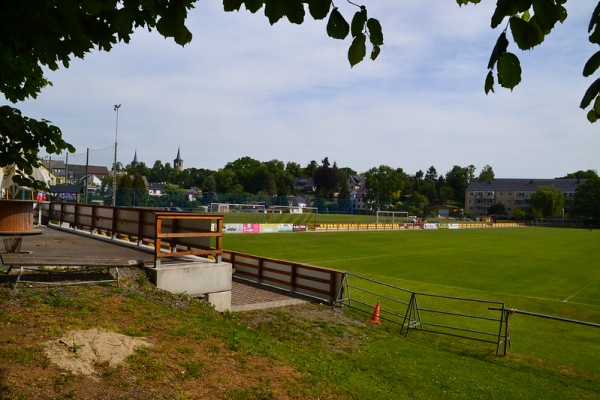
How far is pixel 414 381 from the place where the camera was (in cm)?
820

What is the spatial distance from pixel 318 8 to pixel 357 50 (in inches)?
14.8

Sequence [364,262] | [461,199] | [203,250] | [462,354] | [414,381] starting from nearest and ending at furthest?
1. [414,381]
2. [462,354]
3. [203,250]
4. [364,262]
5. [461,199]

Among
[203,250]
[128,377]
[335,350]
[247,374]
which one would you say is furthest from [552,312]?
[128,377]

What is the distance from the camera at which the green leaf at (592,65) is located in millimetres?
2508

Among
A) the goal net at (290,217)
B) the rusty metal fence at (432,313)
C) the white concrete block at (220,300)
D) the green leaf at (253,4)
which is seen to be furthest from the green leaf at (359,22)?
the goal net at (290,217)

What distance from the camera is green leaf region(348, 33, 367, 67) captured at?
2.84 meters

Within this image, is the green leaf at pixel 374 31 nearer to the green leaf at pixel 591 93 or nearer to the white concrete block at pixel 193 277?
the green leaf at pixel 591 93

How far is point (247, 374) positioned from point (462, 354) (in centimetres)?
656

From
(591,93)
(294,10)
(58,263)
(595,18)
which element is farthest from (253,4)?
(58,263)

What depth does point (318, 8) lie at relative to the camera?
104 inches

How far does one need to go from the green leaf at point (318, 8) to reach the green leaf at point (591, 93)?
5.07ft

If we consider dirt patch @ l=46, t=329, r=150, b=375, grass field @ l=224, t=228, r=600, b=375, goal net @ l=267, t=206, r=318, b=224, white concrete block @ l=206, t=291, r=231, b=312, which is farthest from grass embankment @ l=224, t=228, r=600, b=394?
goal net @ l=267, t=206, r=318, b=224

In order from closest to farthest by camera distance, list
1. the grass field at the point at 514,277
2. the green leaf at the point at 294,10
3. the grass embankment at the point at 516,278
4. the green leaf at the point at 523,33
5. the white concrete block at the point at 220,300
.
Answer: the green leaf at the point at 523,33, the green leaf at the point at 294,10, the white concrete block at the point at 220,300, the grass embankment at the point at 516,278, the grass field at the point at 514,277

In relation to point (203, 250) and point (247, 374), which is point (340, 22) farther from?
point (203, 250)
